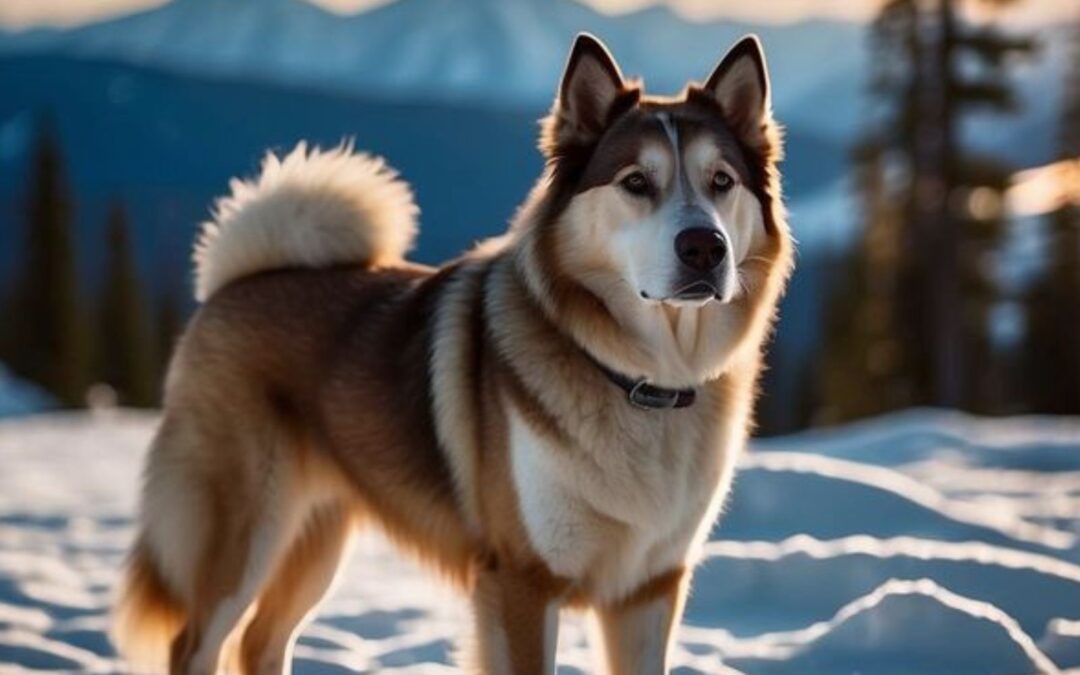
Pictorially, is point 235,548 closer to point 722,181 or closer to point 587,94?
point 587,94

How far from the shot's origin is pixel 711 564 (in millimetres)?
6215

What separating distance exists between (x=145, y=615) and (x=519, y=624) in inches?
59.9

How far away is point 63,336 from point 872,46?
72.3 ft

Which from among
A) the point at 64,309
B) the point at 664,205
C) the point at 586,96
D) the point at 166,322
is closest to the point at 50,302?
the point at 64,309

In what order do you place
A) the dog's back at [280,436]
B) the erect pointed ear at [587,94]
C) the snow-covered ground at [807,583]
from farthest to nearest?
the snow-covered ground at [807,583] → the dog's back at [280,436] → the erect pointed ear at [587,94]

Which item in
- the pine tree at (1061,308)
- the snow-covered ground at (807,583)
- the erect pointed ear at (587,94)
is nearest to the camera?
the erect pointed ear at (587,94)

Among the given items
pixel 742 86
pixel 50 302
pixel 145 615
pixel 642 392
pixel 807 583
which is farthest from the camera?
pixel 50 302

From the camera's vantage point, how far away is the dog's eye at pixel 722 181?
150 inches

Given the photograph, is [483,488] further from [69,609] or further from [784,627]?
[69,609]

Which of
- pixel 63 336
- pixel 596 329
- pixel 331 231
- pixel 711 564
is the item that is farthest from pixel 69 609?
pixel 63 336

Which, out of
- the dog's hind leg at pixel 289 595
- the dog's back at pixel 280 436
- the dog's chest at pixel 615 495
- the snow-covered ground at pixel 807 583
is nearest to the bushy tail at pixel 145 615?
the dog's back at pixel 280 436

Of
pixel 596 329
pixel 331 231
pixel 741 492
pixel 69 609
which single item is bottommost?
pixel 69 609

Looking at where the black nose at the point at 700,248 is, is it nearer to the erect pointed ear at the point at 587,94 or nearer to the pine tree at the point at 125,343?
the erect pointed ear at the point at 587,94

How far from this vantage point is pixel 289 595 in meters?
4.73
